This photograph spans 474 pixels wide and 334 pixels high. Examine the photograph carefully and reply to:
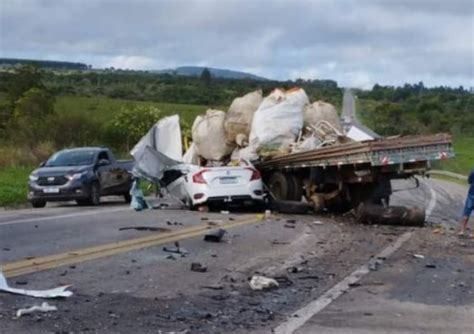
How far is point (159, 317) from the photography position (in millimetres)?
8938

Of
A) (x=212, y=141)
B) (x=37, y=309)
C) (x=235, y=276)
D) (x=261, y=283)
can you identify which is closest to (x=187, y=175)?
(x=212, y=141)

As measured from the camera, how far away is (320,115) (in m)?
23.0

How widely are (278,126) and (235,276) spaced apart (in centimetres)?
1113

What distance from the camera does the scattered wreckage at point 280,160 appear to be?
2019 centimetres

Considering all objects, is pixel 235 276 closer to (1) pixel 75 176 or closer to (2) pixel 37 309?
(2) pixel 37 309

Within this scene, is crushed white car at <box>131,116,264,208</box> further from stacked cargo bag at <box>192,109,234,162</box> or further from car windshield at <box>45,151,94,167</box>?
car windshield at <box>45,151,94,167</box>

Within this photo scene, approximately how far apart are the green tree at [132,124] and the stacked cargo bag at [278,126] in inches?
1170

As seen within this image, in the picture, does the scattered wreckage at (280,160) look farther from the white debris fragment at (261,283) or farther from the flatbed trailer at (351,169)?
the white debris fragment at (261,283)

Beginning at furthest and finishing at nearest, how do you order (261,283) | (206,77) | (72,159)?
(206,77) < (72,159) < (261,283)

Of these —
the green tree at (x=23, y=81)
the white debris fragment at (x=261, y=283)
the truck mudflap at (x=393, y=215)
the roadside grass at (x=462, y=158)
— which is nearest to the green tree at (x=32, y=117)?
the green tree at (x=23, y=81)

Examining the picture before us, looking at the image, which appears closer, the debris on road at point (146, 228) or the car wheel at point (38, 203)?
the debris on road at point (146, 228)

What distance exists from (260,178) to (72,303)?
1331 cm

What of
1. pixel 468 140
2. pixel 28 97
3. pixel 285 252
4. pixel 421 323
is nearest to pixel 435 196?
pixel 285 252

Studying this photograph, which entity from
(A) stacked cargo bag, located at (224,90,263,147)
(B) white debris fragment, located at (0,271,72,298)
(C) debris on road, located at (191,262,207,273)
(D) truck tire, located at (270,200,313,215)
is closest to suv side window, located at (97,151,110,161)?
(A) stacked cargo bag, located at (224,90,263,147)
